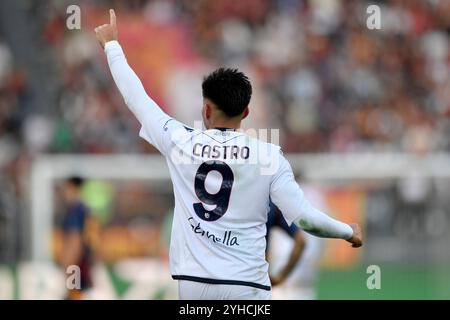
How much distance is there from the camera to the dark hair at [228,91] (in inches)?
196

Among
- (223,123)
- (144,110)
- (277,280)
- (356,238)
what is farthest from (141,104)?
A: (277,280)

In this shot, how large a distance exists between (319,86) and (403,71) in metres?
1.85

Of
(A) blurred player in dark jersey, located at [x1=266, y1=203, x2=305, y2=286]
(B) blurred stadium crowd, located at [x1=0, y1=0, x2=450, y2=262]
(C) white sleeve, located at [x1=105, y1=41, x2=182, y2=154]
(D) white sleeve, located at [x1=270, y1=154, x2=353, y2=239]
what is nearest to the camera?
(D) white sleeve, located at [x1=270, y1=154, x2=353, y2=239]

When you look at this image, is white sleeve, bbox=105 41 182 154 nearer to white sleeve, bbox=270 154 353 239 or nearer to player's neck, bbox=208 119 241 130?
player's neck, bbox=208 119 241 130

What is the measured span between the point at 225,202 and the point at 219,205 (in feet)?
0.10

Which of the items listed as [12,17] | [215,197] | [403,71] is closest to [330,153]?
[403,71]

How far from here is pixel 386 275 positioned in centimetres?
1554

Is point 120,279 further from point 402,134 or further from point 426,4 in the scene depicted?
point 426,4

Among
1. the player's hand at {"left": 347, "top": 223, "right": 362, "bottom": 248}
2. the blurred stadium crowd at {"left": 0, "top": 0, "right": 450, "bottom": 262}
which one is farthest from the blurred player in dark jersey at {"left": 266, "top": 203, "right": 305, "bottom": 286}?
the blurred stadium crowd at {"left": 0, "top": 0, "right": 450, "bottom": 262}

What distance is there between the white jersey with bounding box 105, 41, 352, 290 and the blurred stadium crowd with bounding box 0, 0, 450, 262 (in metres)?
13.1

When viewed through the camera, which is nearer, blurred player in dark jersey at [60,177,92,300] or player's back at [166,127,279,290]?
player's back at [166,127,279,290]

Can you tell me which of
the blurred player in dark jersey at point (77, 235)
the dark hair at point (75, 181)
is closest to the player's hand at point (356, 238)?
the blurred player in dark jersey at point (77, 235)

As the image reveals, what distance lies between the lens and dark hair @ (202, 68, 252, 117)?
16.3 ft

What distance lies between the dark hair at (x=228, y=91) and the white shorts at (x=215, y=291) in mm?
758
